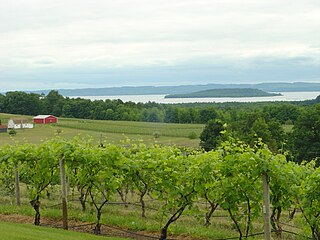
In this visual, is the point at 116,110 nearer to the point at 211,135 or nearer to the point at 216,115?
the point at 216,115

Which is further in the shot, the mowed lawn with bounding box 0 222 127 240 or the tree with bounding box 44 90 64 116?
the tree with bounding box 44 90 64 116

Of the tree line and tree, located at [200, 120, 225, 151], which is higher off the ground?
the tree line

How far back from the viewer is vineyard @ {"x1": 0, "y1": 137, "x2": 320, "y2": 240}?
29.3 ft

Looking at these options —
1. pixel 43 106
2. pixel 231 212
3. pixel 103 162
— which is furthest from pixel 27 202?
pixel 43 106

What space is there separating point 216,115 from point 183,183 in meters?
88.9

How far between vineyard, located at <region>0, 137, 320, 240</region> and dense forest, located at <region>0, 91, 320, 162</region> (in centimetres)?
3572

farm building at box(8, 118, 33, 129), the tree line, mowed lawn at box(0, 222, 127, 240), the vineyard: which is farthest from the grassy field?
the tree line

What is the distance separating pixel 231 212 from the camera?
32.6 feet

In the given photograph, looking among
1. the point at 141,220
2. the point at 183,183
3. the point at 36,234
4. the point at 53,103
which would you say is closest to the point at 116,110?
the point at 53,103

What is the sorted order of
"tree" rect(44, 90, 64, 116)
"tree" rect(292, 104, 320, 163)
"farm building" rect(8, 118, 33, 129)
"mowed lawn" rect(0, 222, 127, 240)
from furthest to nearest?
1. "tree" rect(44, 90, 64, 116)
2. "farm building" rect(8, 118, 33, 129)
3. "tree" rect(292, 104, 320, 163)
4. "mowed lawn" rect(0, 222, 127, 240)

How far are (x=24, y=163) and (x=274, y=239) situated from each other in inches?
271

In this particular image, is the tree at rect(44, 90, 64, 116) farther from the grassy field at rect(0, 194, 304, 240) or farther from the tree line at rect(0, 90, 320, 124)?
the grassy field at rect(0, 194, 304, 240)

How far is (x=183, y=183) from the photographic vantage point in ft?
34.0

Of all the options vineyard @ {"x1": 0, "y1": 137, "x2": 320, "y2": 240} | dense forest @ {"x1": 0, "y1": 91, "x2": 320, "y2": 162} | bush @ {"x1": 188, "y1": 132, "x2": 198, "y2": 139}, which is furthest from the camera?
bush @ {"x1": 188, "y1": 132, "x2": 198, "y2": 139}
